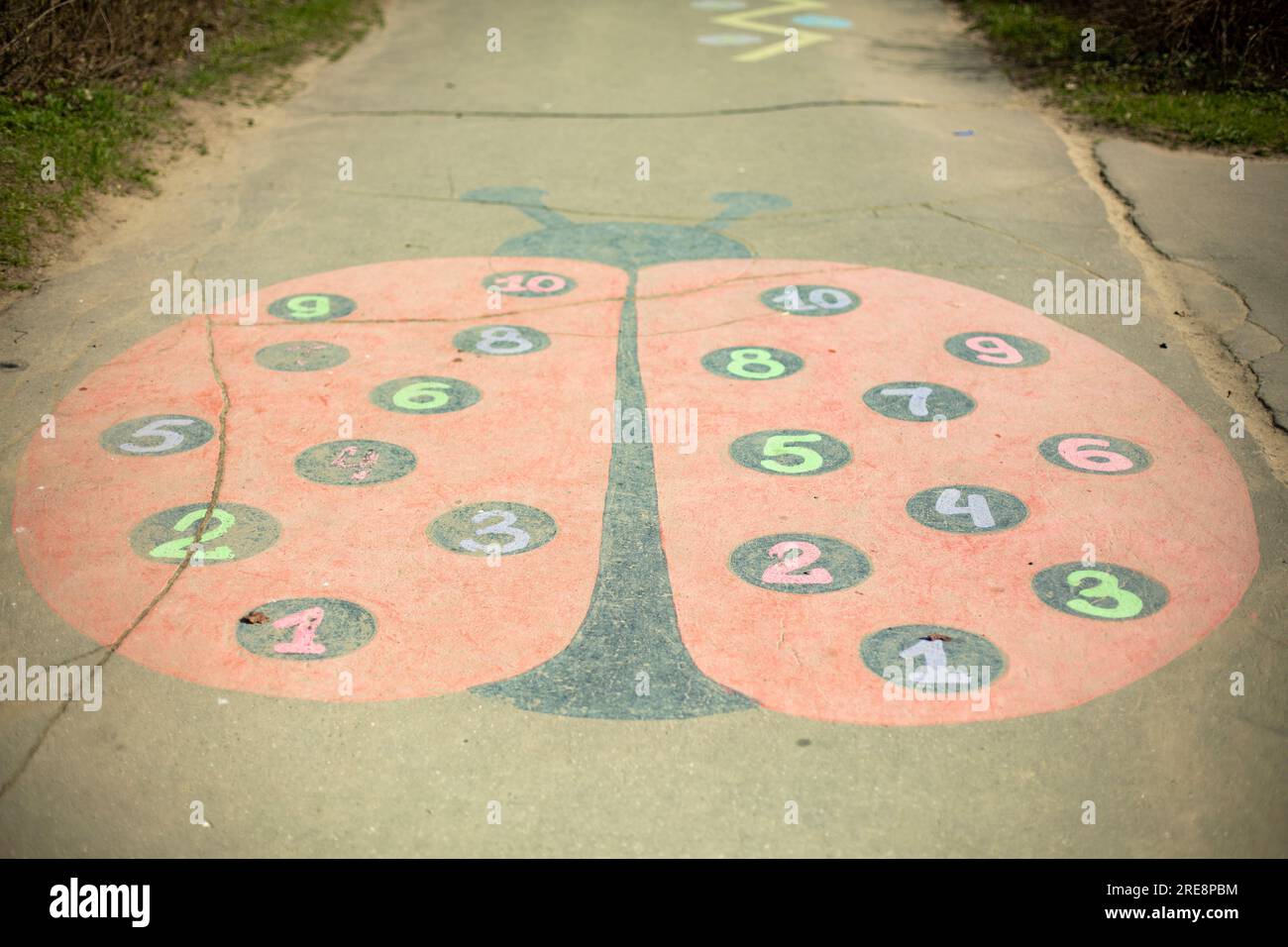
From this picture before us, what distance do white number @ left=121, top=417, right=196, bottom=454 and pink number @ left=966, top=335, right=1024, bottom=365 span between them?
11.8 feet

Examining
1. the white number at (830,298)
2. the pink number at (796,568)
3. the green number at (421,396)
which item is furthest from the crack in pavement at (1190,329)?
the green number at (421,396)

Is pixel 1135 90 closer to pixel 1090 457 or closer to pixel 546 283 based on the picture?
pixel 546 283

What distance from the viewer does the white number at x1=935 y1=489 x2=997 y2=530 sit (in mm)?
4484

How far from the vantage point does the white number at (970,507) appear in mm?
4484

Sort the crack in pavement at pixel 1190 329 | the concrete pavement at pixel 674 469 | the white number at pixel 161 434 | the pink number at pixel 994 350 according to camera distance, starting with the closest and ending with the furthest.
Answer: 1. the concrete pavement at pixel 674 469
2. the white number at pixel 161 434
3. the crack in pavement at pixel 1190 329
4. the pink number at pixel 994 350

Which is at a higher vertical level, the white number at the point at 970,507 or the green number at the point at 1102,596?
the white number at the point at 970,507

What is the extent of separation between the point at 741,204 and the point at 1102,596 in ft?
14.1

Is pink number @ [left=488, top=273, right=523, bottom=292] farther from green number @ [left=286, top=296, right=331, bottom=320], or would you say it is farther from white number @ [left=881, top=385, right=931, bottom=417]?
white number @ [left=881, top=385, right=931, bottom=417]

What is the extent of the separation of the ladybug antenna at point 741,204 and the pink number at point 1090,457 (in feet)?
9.71

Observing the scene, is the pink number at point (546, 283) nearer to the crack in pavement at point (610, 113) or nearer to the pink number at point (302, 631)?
the pink number at point (302, 631)
